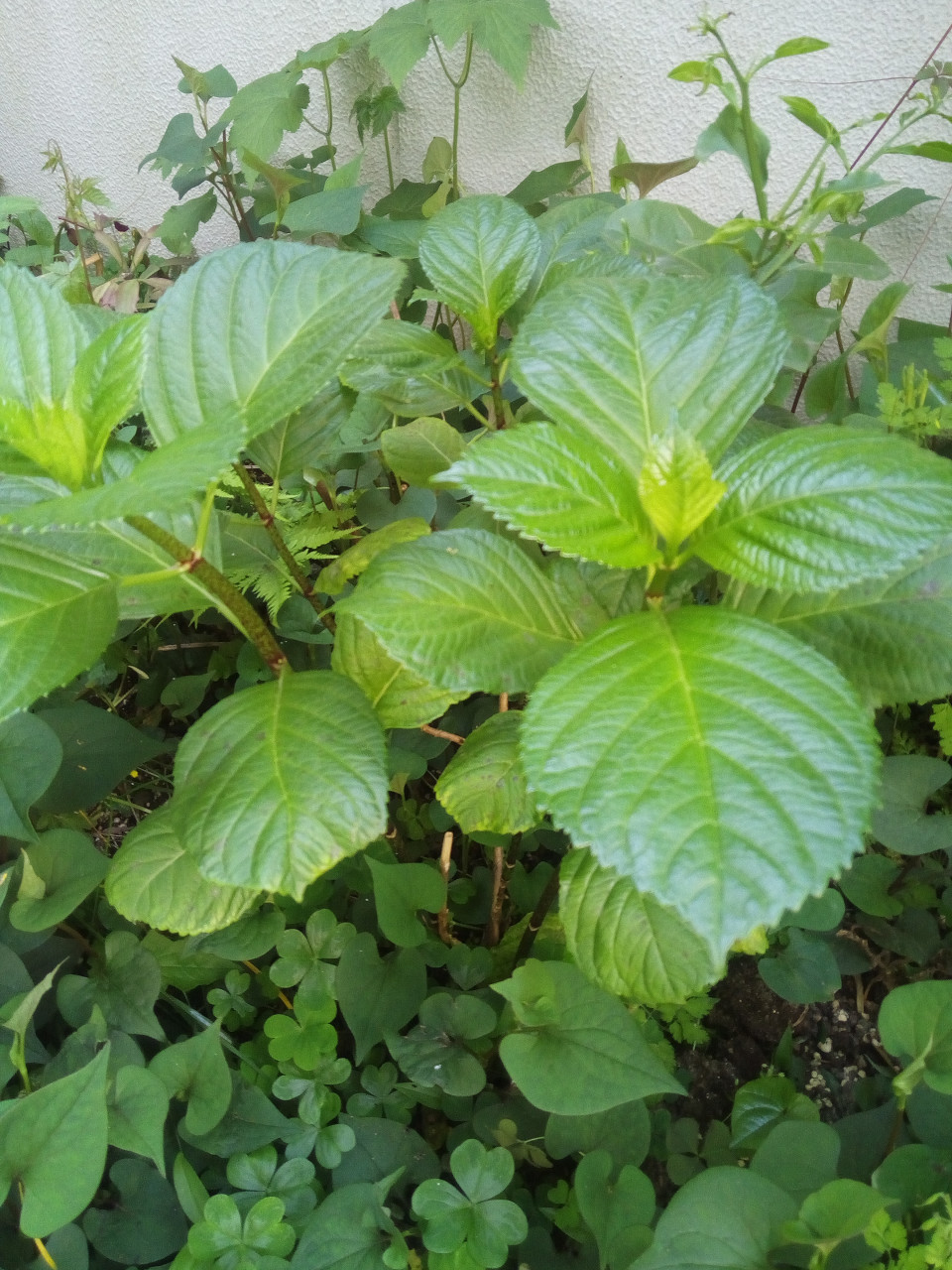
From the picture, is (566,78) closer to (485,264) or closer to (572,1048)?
(485,264)

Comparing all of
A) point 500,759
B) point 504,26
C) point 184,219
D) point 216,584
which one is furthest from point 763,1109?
point 184,219

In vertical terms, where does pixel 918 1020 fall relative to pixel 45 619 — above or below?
below

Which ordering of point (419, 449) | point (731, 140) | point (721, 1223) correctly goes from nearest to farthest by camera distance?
point (721, 1223) < point (419, 449) < point (731, 140)

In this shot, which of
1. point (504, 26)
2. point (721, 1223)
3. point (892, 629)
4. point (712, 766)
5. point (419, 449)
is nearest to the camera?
point (712, 766)

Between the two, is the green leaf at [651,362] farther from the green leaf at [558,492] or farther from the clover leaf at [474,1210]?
the clover leaf at [474,1210]

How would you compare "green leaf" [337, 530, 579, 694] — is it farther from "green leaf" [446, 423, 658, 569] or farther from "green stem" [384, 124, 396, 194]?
"green stem" [384, 124, 396, 194]

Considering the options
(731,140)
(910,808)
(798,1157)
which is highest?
(731,140)

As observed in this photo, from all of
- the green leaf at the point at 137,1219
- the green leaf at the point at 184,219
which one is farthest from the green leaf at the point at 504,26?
the green leaf at the point at 137,1219

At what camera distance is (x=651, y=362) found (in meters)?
0.50

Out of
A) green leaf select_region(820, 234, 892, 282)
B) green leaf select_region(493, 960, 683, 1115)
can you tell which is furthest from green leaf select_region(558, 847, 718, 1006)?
green leaf select_region(820, 234, 892, 282)

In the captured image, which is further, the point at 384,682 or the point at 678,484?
the point at 384,682

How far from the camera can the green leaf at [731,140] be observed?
35.3 inches

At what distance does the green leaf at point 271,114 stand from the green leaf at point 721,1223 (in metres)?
1.66

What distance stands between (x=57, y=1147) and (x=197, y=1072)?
15cm
